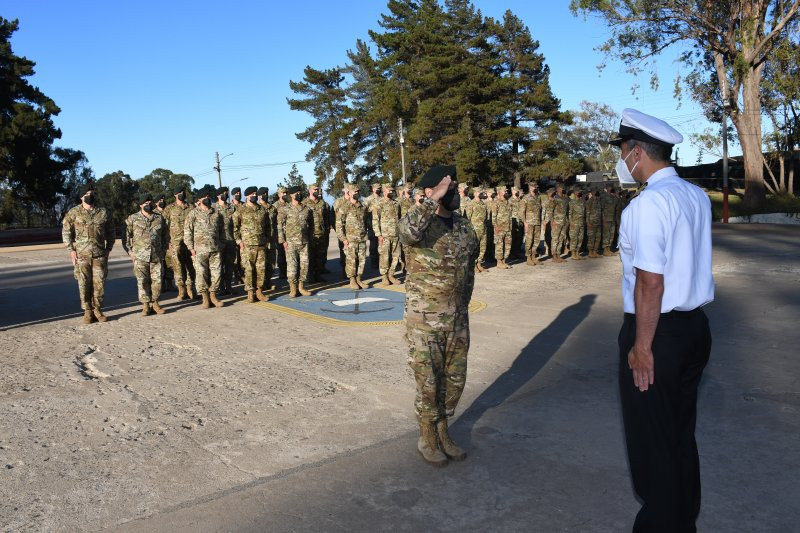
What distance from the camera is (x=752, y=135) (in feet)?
94.1

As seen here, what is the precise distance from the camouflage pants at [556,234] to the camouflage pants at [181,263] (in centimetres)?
850

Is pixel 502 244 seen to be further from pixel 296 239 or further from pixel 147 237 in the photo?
pixel 147 237

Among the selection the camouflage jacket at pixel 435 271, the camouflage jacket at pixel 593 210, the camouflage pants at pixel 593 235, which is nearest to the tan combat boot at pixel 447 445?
the camouflage jacket at pixel 435 271

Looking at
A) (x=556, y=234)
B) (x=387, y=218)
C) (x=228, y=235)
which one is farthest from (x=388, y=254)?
(x=556, y=234)

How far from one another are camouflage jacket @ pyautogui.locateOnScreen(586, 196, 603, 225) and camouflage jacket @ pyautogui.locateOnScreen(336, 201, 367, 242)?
6.58 meters

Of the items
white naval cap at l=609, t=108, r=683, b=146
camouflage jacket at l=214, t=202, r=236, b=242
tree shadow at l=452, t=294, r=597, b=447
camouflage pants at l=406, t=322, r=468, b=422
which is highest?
white naval cap at l=609, t=108, r=683, b=146

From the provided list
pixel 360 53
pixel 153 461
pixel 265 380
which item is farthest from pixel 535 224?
pixel 360 53

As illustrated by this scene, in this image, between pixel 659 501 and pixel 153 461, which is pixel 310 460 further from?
pixel 659 501

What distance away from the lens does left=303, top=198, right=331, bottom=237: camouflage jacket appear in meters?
13.6

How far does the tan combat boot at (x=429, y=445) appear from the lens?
4262 millimetres

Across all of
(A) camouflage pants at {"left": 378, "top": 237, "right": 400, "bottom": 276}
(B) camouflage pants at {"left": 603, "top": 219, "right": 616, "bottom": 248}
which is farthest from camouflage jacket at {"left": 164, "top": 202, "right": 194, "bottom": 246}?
(B) camouflage pants at {"left": 603, "top": 219, "right": 616, "bottom": 248}

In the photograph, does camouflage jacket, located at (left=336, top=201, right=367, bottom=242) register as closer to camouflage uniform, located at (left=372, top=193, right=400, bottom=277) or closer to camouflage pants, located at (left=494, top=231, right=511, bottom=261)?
camouflage uniform, located at (left=372, top=193, right=400, bottom=277)

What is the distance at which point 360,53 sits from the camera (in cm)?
6228

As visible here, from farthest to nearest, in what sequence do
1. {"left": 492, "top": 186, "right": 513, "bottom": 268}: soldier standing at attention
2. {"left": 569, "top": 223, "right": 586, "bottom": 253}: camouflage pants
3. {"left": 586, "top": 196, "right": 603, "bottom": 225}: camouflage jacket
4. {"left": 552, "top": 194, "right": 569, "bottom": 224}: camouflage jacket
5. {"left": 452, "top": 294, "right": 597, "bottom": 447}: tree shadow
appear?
1. {"left": 586, "top": 196, "right": 603, "bottom": 225}: camouflage jacket
2. {"left": 569, "top": 223, "right": 586, "bottom": 253}: camouflage pants
3. {"left": 552, "top": 194, "right": 569, "bottom": 224}: camouflage jacket
4. {"left": 492, "top": 186, "right": 513, "bottom": 268}: soldier standing at attention
5. {"left": 452, "top": 294, "right": 597, "bottom": 447}: tree shadow
